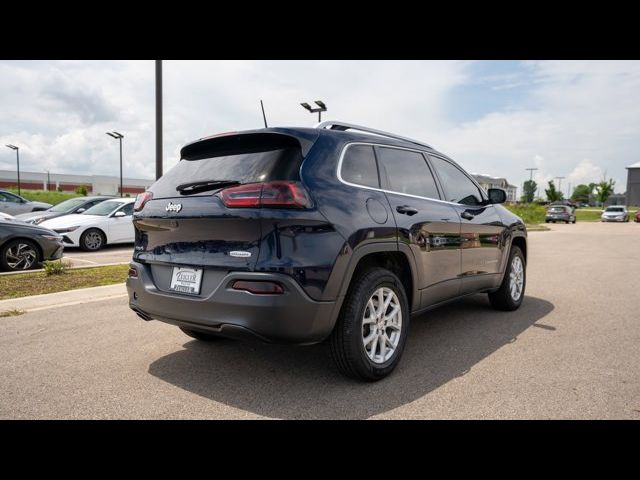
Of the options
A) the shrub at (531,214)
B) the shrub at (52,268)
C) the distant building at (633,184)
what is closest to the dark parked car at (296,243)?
the shrub at (52,268)

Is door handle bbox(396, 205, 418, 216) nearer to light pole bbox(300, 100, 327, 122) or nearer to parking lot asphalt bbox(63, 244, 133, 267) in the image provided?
parking lot asphalt bbox(63, 244, 133, 267)

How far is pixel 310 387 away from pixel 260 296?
869 millimetres

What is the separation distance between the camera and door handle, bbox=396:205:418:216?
3676 mm

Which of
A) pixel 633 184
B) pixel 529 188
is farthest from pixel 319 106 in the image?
pixel 529 188

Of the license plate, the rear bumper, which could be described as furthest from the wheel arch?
the license plate

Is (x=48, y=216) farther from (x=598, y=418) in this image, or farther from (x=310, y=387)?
(x=598, y=418)

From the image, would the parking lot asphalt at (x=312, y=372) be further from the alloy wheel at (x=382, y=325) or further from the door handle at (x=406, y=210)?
the door handle at (x=406, y=210)

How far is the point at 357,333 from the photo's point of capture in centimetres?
318

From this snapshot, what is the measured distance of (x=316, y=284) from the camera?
9.64 feet

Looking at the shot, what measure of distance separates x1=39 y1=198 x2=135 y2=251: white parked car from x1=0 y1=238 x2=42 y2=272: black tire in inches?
134

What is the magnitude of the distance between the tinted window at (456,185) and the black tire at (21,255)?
7.37 metres

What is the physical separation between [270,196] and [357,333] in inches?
43.0

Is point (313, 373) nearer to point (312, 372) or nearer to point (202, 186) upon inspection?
point (312, 372)
